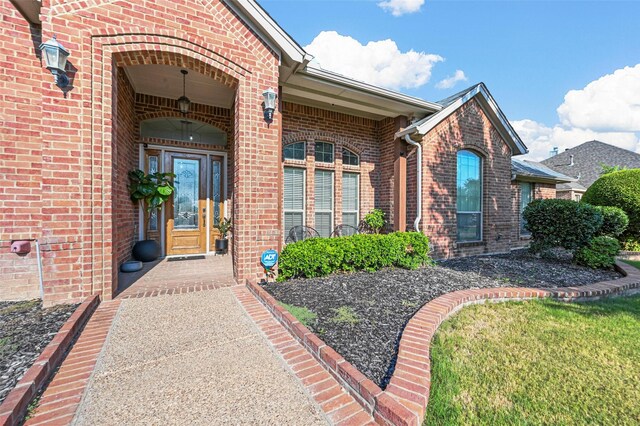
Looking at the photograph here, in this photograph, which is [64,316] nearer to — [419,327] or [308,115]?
[419,327]

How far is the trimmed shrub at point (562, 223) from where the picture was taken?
6.16m

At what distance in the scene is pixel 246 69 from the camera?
426 cm

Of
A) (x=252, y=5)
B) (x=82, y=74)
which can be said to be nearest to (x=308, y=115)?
(x=252, y=5)

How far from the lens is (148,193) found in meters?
5.34

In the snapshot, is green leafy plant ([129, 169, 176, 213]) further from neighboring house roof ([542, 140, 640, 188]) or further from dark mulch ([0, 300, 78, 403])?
neighboring house roof ([542, 140, 640, 188])

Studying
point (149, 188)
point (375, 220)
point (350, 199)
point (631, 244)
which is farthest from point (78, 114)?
point (631, 244)

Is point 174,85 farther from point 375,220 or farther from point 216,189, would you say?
point 375,220

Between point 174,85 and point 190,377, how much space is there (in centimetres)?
535

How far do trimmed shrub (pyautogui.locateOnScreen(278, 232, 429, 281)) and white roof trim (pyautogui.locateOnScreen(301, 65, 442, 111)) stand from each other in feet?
10.0

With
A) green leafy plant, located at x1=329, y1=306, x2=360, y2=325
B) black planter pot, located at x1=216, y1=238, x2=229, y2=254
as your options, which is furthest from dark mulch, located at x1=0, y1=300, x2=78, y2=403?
black planter pot, located at x1=216, y1=238, x2=229, y2=254

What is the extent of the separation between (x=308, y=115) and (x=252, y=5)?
277 cm

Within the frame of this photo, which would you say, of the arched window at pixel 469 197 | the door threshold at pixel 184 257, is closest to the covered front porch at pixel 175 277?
the door threshold at pixel 184 257

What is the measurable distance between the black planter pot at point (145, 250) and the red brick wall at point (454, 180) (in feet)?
19.6

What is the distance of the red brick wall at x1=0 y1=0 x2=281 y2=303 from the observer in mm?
3203
